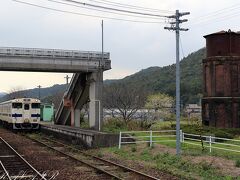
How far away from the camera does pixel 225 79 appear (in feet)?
161

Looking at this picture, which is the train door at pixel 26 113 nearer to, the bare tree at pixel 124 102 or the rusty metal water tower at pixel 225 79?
the bare tree at pixel 124 102

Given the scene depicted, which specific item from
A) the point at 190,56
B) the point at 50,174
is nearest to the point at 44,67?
the point at 50,174

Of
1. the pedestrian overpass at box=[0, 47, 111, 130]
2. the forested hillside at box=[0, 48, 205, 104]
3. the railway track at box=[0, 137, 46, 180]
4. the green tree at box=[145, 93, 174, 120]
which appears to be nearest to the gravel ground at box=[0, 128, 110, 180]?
the railway track at box=[0, 137, 46, 180]

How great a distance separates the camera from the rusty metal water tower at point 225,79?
49.0 m

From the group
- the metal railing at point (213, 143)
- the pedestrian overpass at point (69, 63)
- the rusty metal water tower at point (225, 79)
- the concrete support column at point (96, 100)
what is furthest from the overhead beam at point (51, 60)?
the metal railing at point (213, 143)

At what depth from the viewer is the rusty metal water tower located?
161 feet

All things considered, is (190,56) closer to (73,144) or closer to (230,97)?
(230,97)

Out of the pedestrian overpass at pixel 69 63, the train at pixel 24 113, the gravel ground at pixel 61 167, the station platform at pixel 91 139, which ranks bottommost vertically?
the gravel ground at pixel 61 167

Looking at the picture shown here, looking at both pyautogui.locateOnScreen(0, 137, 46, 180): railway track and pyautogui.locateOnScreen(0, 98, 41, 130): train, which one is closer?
pyautogui.locateOnScreen(0, 137, 46, 180): railway track

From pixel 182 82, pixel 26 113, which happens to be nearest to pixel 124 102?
pixel 26 113

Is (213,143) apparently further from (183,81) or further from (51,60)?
(183,81)

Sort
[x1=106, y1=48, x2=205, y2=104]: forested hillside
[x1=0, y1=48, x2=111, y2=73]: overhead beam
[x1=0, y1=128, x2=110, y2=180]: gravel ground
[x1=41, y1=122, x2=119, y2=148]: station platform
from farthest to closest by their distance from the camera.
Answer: [x1=106, y1=48, x2=205, y2=104]: forested hillside < [x1=0, y1=48, x2=111, y2=73]: overhead beam < [x1=41, y1=122, x2=119, y2=148]: station platform < [x1=0, y1=128, x2=110, y2=180]: gravel ground

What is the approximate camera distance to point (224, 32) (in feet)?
161

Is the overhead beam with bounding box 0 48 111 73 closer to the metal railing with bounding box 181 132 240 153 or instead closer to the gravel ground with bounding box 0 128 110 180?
the metal railing with bounding box 181 132 240 153
